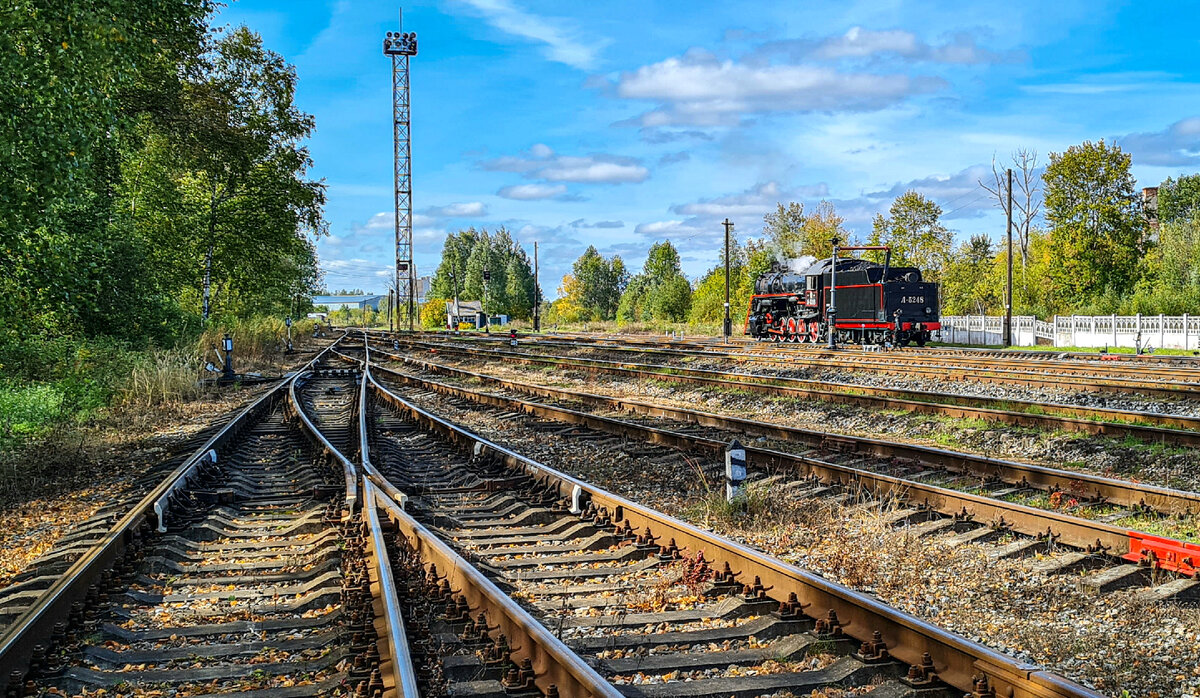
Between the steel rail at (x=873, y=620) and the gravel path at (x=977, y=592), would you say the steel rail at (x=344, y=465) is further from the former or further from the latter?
the gravel path at (x=977, y=592)

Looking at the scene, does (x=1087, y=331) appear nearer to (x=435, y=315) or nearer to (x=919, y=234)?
(x=919, y=234)

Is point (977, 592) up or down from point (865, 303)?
down

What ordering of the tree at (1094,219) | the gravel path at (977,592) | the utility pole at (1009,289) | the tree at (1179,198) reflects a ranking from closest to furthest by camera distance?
the gravel path at (977,592) → the utility pole at (1009,289) → the tree at (1094,219) → the tree at (1179,198)

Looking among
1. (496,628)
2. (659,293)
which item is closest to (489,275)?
(659,293)

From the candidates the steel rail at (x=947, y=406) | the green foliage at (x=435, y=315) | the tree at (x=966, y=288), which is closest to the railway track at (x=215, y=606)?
the steel rail at (x=947, y=406)

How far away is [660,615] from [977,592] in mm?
1798

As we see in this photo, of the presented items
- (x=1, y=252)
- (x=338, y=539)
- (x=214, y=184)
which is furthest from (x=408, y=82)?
(x=338, y=539)

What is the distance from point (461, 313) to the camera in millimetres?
94062

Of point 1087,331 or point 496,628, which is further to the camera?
point 1087,331

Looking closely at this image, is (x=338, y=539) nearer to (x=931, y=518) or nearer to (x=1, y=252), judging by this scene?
(x=931, y=518)

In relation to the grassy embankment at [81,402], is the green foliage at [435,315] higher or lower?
higher

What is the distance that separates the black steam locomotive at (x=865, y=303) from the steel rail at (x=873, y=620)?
76.5 feet

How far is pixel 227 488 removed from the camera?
802cm

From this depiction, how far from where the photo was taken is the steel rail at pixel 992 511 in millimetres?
5070
